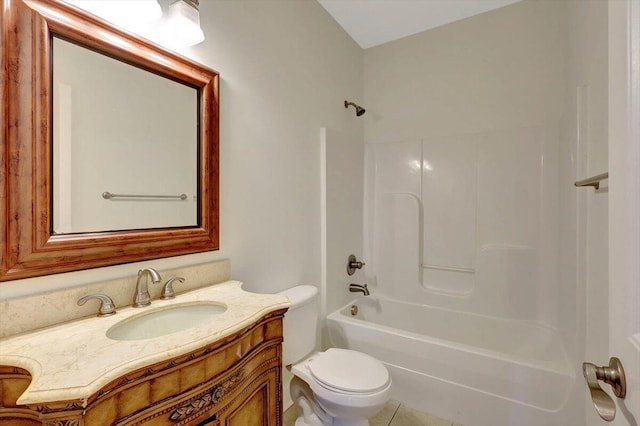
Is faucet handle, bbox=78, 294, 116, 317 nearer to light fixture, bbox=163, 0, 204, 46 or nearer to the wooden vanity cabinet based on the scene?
the wooden vanity cabinet

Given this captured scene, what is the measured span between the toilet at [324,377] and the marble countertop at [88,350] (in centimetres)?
66

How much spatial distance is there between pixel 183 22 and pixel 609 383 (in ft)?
5.25

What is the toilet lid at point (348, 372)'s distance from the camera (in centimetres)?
139

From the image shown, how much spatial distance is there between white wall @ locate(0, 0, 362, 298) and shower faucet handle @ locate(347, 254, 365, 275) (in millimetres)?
426

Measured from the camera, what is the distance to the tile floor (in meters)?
1.76

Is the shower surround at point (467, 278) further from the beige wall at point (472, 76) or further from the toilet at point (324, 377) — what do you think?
the toilet at point (324, 377)

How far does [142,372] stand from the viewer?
670 millimetres

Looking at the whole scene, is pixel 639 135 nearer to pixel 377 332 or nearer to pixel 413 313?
pixel 377 332

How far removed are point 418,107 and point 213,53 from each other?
6.04ft

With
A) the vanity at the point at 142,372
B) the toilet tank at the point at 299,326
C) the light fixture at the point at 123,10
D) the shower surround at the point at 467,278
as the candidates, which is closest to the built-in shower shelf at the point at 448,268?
the shower surround at the point at 467,278

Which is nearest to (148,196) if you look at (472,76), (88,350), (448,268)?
(88,350)

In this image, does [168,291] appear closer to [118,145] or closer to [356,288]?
[118,145]

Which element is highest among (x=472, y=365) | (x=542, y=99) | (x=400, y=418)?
(x=542, y=99)

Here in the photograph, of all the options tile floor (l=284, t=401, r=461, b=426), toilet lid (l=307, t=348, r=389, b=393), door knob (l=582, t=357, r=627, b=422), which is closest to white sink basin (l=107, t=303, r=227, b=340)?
toilet lid (l=307, t=348, r=389, b=393)
